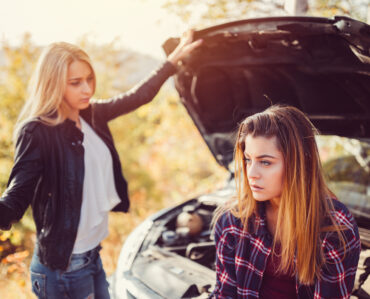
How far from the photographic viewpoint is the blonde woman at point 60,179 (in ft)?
5.60

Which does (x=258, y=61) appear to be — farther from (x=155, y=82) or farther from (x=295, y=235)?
(x=295, y=235)

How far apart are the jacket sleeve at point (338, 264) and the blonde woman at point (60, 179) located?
126 cm

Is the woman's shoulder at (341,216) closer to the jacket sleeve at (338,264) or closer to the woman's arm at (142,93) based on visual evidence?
the jacket sleeve at (338,264)

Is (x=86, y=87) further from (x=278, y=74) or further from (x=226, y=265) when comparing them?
(x=278, y=74)

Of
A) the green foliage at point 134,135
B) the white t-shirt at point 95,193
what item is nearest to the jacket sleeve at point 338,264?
the white t-shirt at point 95,193

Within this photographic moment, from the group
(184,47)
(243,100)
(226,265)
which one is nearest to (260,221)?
(226,265)

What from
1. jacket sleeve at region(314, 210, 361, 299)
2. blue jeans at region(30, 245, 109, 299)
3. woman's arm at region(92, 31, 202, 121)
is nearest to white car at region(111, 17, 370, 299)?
woman's arm at region(92, 31, 202, 121)

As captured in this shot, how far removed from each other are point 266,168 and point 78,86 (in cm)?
118

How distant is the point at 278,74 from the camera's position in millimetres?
2404

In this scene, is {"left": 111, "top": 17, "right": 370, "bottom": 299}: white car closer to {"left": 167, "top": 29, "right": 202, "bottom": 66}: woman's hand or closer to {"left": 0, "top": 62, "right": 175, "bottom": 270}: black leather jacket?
{"left": 167, "top": 29, "right": 202, "bottom": 66}: woman's hand

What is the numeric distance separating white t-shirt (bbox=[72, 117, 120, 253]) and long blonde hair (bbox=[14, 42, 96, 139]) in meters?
0.28

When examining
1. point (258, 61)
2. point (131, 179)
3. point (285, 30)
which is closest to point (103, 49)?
point (131, 179)

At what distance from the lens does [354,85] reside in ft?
6.72

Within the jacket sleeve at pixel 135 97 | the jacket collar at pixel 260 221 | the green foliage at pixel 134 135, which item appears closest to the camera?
the jacket collar at pixel 260 221
